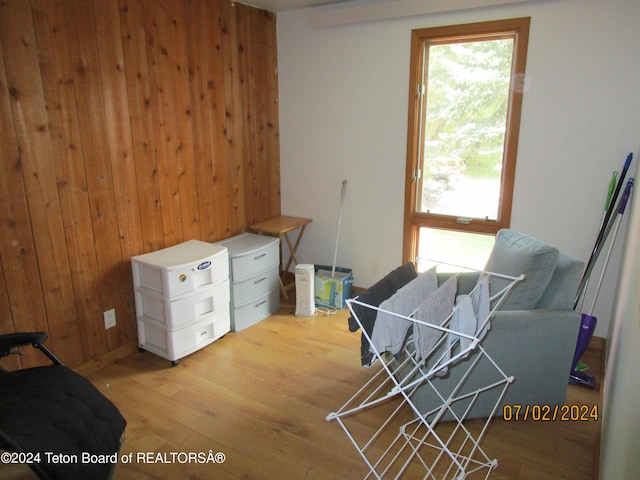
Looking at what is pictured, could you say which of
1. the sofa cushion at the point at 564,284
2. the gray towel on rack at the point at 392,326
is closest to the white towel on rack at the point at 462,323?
the gray towel on rack at the point at 392,326

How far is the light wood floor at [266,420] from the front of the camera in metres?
2.03

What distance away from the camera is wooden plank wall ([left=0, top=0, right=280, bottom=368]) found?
7.38 feet

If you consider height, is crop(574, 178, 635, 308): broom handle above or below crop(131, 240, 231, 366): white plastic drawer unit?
above

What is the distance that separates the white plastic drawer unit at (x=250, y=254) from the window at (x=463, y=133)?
A: 1.11m

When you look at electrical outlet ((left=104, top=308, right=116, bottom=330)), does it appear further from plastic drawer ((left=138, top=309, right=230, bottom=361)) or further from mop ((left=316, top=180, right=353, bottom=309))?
mop ((left=316, top=180, right=353, bottom=309))

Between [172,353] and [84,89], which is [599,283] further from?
[84,89]

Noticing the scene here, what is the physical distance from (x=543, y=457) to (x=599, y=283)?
1.34 m

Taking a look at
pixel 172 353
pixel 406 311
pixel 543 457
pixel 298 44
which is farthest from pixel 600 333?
pixel 298 44

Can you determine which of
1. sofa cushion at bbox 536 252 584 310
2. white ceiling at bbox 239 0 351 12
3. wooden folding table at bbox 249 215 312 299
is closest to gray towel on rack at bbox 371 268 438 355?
sofa cushion at bbox 536 252 584 310

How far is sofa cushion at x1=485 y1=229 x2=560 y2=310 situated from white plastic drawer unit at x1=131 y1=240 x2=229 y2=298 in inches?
67.7

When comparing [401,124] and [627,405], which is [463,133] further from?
[627,405]

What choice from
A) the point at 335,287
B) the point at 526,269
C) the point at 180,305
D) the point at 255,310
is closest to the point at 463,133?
the point at 526,269

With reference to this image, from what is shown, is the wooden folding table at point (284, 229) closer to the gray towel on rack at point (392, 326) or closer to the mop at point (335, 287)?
the mop at point (335, 287)

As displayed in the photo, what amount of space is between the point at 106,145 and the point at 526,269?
7.97ft
